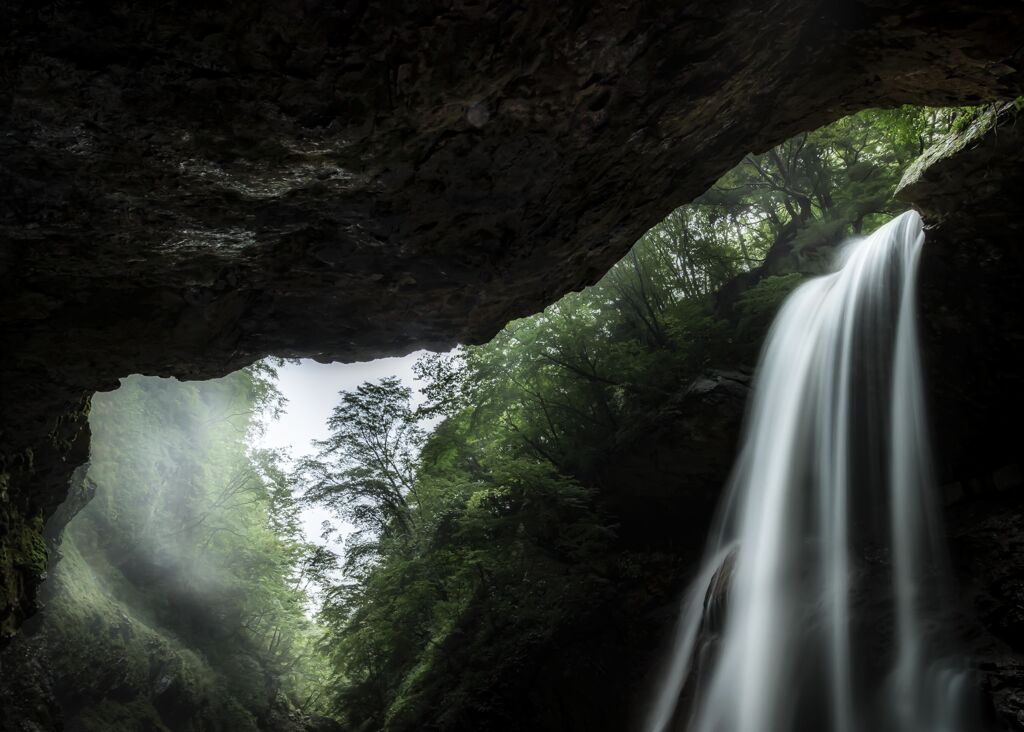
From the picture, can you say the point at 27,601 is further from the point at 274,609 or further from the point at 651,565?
the point at 274,609

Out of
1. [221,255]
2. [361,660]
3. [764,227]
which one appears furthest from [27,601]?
[764,227]

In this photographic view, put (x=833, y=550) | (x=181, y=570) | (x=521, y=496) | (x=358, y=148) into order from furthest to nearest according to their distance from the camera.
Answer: (x=181, y=570) → (x=521, y=496) → (x=833, y=550) → (x=358, y=148)

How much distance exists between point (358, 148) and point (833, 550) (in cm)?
846

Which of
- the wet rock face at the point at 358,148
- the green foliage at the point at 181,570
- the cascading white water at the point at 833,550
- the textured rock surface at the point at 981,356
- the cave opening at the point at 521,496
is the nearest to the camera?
the wet rock face at the point at 358,148

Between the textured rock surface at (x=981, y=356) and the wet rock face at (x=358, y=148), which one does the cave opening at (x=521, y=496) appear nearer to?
the textured rock surface at (x=981, y=356)

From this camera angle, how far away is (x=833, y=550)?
8.16m

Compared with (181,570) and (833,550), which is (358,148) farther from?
(181,570)

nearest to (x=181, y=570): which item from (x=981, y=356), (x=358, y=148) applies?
(x=358, y=148)

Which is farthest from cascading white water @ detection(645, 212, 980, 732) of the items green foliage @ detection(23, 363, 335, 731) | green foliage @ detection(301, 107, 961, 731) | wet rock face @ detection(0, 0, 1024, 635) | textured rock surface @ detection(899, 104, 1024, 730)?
green foliage @ detection(23, 363, 335, 731)

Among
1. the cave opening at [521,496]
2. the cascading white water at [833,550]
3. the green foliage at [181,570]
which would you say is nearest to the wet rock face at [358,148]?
the cave opening at [521,496]

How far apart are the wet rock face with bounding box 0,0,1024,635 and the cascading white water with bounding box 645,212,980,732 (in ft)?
14.7

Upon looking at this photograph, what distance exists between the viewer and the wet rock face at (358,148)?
320 cm

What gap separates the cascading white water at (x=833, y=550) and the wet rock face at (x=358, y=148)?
4475 mm

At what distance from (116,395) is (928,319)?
17469 millimetres
